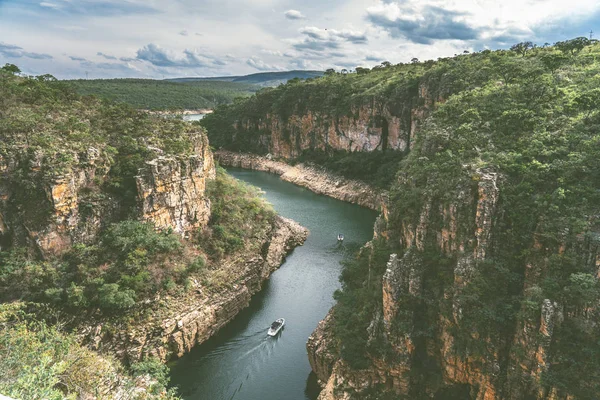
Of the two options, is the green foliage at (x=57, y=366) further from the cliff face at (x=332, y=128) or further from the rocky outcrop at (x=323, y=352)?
the cliff face at (x=332, y=128)

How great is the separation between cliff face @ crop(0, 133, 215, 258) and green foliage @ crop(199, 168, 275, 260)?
264cm

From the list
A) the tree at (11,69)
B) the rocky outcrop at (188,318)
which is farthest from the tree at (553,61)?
the tree at (11,69)

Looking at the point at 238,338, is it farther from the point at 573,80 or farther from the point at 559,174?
the point at 573,80

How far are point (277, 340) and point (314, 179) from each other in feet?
132

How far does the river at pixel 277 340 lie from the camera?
2153 centimetres

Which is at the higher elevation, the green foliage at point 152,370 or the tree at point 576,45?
the tree at point 576,45

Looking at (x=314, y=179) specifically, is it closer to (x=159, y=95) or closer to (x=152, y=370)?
(x=152, y=370)

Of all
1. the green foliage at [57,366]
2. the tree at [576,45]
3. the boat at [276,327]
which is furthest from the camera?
the tree at [576,45]

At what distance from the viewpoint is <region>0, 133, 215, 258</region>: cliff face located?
22.9 m

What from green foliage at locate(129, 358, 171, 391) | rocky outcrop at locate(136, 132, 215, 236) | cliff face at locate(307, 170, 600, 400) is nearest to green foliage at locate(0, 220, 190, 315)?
rocky outcrop at locate(136, 132, 215, 236)

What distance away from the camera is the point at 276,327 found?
25.9 m

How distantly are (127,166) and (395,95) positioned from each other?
1643 inches

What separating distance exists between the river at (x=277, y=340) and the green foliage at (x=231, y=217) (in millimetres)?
4098

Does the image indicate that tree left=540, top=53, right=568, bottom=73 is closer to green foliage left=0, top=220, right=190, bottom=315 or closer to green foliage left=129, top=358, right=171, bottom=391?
green foliage left=0, top=220, right=190, bottom=315
